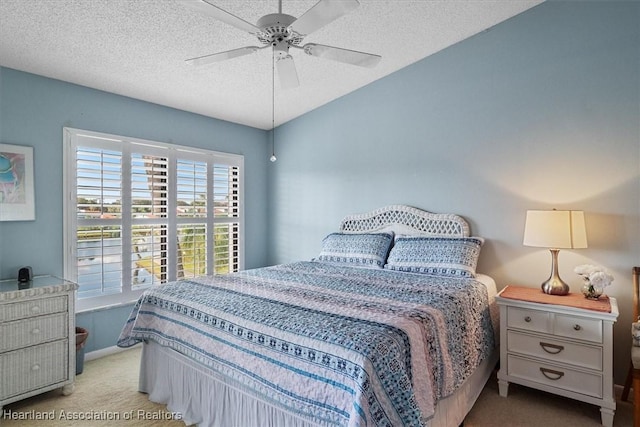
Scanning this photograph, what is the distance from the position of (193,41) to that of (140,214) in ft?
5.94

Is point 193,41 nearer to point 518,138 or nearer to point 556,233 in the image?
point 518,138

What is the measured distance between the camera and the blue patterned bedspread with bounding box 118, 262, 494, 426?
1.37 meters

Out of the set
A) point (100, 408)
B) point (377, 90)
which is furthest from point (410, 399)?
point (377, 90)

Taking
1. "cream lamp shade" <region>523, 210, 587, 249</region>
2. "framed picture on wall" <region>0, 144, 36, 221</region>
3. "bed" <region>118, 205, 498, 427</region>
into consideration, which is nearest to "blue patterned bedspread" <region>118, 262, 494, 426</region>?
"bed" <region>118, 205, 498, 427</region>

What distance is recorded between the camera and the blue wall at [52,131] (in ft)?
8.90

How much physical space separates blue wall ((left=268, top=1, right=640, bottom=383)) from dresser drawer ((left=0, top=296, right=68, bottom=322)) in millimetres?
2738

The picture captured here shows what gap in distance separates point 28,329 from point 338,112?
3.51 m

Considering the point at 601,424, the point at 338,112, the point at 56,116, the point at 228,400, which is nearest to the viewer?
the point at 228,400

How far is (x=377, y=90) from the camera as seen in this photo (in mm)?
3832

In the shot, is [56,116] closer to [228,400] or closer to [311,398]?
[228,400]

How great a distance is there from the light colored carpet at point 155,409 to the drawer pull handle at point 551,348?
404 millimetres

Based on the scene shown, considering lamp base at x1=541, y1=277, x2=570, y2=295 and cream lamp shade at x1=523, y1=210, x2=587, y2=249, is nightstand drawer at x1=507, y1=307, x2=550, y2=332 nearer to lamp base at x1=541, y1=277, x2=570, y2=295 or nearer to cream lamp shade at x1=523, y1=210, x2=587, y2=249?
lamp base at x1=541, y1=277, x2=570, y2=295

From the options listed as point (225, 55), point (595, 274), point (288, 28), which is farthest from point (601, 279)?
Result: point (225, 55)

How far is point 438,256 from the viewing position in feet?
9.66
